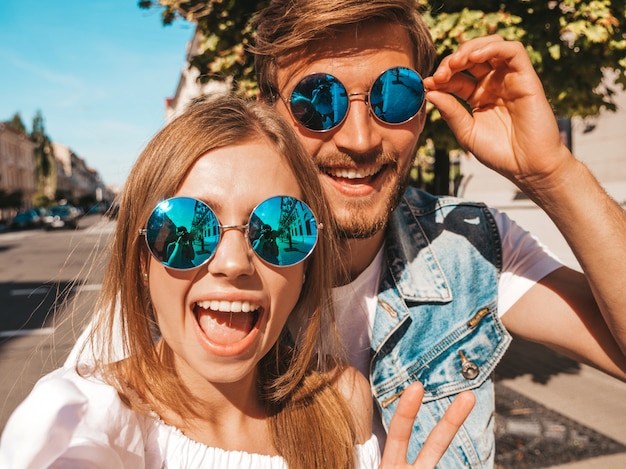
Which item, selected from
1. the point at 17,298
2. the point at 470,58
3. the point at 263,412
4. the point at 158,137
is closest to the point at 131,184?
the point at 158,137

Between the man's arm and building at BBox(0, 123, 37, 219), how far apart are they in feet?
186

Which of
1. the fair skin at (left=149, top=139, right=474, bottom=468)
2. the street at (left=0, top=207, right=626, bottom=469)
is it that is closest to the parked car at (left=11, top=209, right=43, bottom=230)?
the street at (left=0, top=207, right=626, bottom=469)

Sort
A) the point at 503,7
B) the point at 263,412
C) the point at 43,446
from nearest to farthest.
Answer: the point at 43,446 < the point at 263,412 < the point at 503,7

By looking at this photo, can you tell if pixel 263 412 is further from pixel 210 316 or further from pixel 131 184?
pixel 131 184

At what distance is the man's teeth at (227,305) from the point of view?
1239mm

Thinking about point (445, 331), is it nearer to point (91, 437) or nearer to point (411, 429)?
point (411, 429)

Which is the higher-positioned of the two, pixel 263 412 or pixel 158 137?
pixel 158 137

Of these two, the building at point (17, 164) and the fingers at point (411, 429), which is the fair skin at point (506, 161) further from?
the building at point (17, 164)

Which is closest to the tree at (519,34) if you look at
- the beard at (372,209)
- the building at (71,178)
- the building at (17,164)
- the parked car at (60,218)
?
the beard at (372,209)

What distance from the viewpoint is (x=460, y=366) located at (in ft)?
6.25

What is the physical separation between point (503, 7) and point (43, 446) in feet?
12.2

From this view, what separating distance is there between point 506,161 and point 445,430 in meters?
1.00

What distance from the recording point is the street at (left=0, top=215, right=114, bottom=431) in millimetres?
1671

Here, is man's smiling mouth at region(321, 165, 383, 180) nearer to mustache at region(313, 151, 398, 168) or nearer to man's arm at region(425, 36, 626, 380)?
mustache at region(313, 151, 398, 168)
